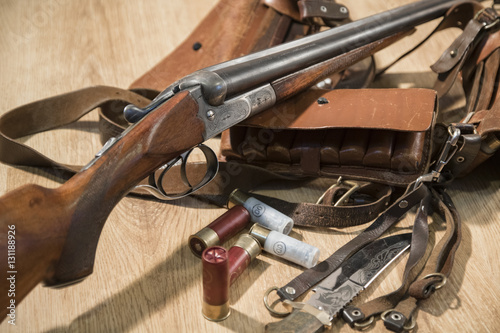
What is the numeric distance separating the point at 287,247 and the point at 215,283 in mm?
411

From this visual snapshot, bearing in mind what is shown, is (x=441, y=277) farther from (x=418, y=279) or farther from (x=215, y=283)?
(x=215, y=283)

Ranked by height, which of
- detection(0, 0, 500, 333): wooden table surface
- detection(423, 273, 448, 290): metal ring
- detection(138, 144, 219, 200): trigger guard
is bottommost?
detection(0, 0, 500, 333): wooden table surface

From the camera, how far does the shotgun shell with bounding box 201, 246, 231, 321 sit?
170cm

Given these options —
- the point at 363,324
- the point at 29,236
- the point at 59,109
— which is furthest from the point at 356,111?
the point at 59,109

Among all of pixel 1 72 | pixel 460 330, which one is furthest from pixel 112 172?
pixel 1 72

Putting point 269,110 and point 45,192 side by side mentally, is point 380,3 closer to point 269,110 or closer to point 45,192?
point 269,110

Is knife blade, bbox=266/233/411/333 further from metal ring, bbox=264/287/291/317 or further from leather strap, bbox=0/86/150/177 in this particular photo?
leather strap, bbox=0/86/150/177

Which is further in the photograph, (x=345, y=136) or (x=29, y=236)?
(x=345, y=136)

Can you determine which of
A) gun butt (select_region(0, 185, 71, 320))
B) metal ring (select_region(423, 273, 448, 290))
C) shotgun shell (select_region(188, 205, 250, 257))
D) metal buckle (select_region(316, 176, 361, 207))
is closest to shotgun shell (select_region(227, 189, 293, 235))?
shotgun shell (select_region(188, 205, 250, 257))

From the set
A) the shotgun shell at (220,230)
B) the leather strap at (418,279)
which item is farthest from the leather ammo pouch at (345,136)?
the shotgun shell at (220,230)

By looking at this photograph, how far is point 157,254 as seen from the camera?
6.95 feet

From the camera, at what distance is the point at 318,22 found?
3053 millimetres

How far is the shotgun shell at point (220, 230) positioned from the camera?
2066mm

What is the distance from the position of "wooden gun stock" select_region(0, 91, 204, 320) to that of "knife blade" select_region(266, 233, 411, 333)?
65 centimetres
